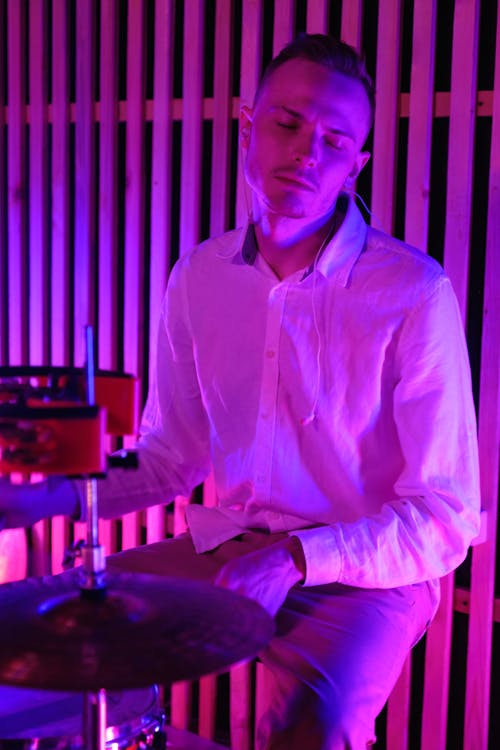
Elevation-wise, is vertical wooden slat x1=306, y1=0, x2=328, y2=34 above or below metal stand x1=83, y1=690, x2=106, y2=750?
above

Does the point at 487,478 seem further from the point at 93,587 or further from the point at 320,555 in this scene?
the point at 93,587

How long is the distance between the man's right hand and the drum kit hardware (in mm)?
453

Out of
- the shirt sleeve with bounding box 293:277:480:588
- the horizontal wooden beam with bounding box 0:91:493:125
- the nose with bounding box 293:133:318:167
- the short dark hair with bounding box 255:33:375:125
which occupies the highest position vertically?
the short dark hair with bounding box 255:33:375:125

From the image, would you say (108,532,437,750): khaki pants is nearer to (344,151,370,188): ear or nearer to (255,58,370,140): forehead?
(344,151,370,188): ear

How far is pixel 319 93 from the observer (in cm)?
209

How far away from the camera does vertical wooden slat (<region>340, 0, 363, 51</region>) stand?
2.48m

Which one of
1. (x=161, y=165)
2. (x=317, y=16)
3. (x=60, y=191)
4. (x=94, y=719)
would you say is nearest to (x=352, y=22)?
(x=317, y=16)

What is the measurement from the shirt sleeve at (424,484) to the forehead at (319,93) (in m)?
0.48

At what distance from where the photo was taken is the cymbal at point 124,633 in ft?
3.70

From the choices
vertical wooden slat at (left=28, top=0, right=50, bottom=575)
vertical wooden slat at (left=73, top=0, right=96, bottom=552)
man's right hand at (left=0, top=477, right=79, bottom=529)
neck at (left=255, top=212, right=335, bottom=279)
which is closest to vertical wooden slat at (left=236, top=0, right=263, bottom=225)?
neck at (left=255, top=212, right=335, bottom=279)

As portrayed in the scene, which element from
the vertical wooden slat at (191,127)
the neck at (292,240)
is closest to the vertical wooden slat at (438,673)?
the vertical wooden slat at (191,127)

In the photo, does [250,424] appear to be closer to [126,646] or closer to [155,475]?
[155,475]

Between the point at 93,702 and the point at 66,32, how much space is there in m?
2.65

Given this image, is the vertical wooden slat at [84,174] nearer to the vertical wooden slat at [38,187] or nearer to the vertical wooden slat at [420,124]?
the vertical wooden slat at [38,187]
